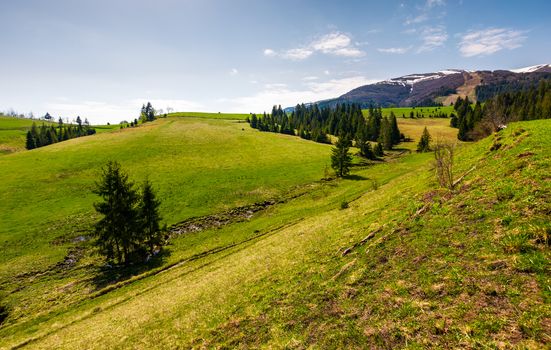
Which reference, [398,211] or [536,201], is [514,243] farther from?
[398,211]

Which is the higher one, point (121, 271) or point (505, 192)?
point (505, 192)

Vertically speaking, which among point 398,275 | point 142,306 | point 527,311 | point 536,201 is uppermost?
point 536,201

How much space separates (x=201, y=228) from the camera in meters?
51.8

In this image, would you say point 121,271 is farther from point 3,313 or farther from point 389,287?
point 389,287

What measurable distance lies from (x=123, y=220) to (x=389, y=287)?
4007 cm

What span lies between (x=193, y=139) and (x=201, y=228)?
243ft

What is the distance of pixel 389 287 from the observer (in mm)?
12922

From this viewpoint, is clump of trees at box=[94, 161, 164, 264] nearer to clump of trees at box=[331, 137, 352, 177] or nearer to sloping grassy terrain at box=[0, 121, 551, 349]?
sloping grassy terrain at box=[0, 121, 551, 349]

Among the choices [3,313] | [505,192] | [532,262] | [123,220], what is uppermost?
[505,192]

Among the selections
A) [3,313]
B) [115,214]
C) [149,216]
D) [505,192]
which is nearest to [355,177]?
[149,216]

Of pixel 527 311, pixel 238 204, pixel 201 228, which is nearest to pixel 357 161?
pixel 238 204

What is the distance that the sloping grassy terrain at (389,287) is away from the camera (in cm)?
970

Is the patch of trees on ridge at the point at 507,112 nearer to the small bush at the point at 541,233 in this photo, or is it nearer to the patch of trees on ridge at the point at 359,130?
the patch of trees on ridge at the point at 359,130

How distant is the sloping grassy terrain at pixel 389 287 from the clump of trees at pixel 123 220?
13.1 metres
